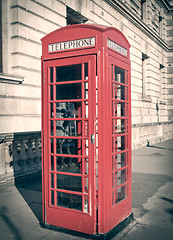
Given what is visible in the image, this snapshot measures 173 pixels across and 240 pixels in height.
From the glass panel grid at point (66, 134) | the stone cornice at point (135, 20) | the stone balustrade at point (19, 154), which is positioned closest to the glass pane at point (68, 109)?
the glass panel grid at point (66, 134)

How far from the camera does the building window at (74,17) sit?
1029cm

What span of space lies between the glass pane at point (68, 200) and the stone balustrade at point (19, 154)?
306 cm

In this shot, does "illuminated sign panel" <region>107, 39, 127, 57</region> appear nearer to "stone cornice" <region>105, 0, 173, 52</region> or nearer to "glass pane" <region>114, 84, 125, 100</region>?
"glass pane" <region>114, 84, 125, 100</region>

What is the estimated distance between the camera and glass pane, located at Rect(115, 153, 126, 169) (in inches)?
155

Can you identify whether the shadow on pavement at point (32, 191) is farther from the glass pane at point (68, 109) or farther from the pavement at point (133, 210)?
the glass pane at point (68, 109)

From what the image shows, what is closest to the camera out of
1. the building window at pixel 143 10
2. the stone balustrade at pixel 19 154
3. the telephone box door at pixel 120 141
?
the telephone box door at pixel 120 141

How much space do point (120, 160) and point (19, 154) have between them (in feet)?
12.4

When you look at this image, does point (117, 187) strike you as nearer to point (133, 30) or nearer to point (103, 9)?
point (103, 9)

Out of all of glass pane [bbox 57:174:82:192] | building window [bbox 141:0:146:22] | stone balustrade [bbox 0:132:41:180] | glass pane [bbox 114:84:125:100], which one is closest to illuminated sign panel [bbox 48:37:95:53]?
glass pane [bbox 114:84:125:100]

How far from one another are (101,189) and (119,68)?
65.1 inches

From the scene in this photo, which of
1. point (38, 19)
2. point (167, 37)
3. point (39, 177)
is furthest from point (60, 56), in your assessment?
point (167, 37)

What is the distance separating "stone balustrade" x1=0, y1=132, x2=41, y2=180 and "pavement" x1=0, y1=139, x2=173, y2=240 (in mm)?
291

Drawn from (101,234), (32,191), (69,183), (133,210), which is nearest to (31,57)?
(32,191)

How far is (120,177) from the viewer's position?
3.99m
